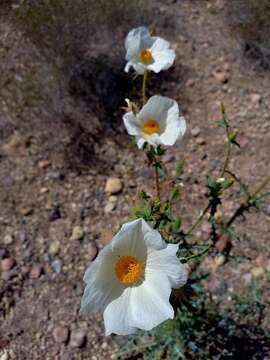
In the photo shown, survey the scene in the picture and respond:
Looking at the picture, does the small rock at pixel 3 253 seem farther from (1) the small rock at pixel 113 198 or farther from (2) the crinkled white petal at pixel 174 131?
(2) the crinkled white petal at pixel 174 131

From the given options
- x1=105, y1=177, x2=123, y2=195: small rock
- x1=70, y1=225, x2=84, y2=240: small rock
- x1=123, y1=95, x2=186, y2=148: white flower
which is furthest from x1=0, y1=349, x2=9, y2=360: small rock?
x1=123, y1=95, x2=186, y2=148: white flower

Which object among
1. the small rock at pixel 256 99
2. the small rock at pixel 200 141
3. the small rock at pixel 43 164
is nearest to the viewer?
the small rock at pixel 43 164

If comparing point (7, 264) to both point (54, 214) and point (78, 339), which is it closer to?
point (54, 214)

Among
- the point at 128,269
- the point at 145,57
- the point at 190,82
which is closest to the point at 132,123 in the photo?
the point at 145,57

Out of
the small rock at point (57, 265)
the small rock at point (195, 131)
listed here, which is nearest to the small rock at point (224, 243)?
the small rock at point (195, 131)

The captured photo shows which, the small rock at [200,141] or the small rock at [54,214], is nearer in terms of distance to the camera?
the small rock at [54,214]

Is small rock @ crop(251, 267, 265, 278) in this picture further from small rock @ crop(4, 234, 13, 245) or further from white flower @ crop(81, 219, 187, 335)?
small rock @ crop(4, 234, 13, 245)
